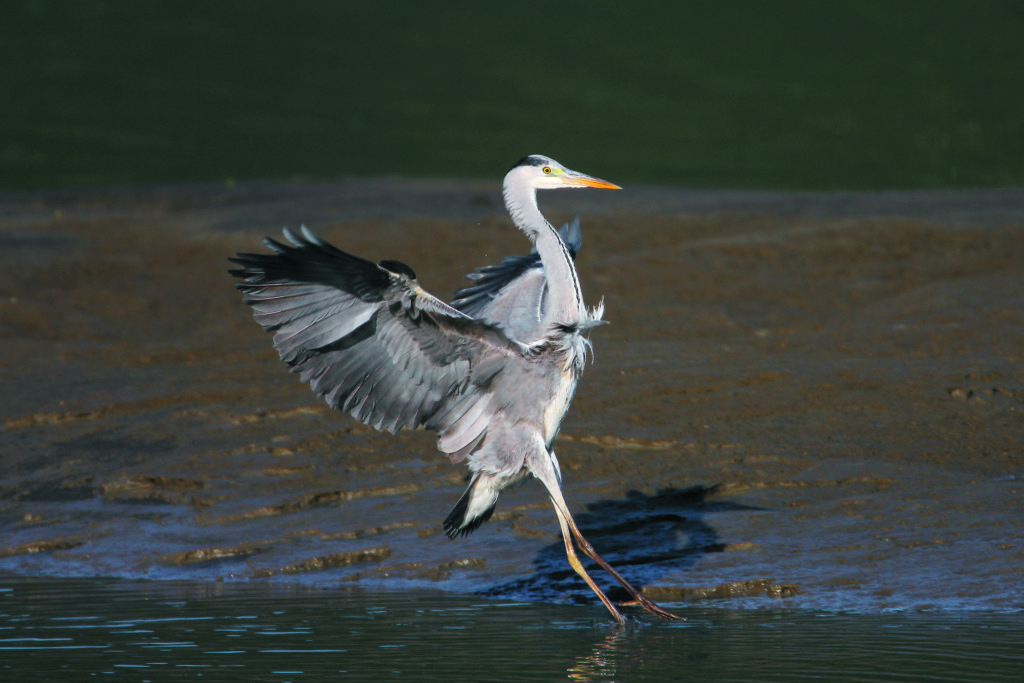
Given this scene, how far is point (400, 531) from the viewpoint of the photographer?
7012 mm

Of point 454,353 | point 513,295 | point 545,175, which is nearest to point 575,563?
point 454,353

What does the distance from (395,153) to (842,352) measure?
1322 cm

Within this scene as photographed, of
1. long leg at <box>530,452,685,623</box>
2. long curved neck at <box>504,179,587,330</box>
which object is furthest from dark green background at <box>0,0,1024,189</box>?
long leg at <box>530,452,685,623</box>

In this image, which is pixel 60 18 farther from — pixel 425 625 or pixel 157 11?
pixel 425 625

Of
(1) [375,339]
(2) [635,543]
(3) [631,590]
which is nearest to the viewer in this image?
(1) [375,339]

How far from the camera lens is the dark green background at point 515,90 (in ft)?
67.1

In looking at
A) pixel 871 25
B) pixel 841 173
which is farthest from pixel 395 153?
pixel 871 25

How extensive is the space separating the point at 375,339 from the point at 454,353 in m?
0.38

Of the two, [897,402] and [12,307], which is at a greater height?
[12,307]

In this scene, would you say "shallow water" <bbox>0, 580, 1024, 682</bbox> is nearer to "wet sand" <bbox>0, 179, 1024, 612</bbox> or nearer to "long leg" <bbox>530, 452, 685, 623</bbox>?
"long leg" <bbox>530, 452, 685, 623</bbox>

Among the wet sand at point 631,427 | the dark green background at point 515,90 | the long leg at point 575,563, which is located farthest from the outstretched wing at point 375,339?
the dark green background at point 515,90

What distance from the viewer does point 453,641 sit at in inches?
214

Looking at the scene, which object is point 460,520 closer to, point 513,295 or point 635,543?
point 635,543

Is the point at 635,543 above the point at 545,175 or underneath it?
underneath
